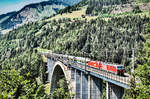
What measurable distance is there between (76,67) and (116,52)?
79.1m

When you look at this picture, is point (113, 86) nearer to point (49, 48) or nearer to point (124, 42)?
point (124, 42)

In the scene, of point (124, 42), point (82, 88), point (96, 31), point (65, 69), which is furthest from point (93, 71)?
point (96, 31)

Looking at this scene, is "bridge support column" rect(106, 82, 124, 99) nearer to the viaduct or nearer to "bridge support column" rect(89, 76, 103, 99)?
the viaduct

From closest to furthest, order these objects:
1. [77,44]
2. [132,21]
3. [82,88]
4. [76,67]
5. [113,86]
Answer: [113,86] < [82,88] < [76,67] < [77,44] < [132,21]

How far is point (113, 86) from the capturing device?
3206 cm

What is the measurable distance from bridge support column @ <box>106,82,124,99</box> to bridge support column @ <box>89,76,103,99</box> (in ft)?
27.2

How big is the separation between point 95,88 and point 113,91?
9623mm

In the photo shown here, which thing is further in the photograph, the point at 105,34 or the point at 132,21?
the point at 132,21

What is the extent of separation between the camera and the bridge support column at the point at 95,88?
134ft

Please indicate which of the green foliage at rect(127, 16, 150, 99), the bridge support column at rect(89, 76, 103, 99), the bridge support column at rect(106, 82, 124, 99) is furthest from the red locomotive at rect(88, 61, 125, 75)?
the green foliage at rect(127, 16, 150, 99)

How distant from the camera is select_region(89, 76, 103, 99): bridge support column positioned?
134 ft

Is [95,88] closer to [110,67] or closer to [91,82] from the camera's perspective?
[91,82]

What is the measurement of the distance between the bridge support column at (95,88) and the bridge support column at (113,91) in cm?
831

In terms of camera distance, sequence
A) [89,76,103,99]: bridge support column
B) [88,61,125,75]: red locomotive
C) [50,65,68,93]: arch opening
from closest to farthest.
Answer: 1. [88,61,125,75]: red locomotive
2. [89,76,103,99]: bridge support column
3. [50,65,68,93]: arch opening
